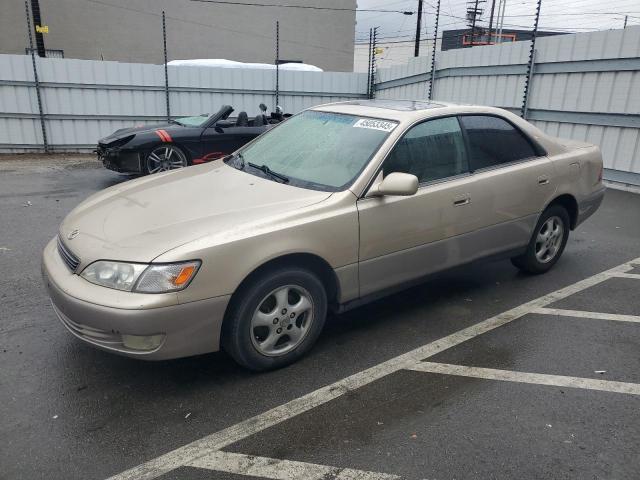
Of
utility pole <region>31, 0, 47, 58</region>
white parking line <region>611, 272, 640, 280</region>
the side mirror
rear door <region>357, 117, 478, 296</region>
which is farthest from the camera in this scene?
utility pole <region>31, 0, 47, 58</region>

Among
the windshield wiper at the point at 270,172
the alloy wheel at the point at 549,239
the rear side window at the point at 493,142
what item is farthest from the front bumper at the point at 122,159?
the alloy wheel at the point at 549,239

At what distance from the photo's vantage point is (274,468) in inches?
95.9

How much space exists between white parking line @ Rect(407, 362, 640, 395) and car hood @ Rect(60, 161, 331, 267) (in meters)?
1.30

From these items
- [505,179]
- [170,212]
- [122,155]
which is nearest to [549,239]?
[505,179]

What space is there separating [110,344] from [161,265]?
1.71ft

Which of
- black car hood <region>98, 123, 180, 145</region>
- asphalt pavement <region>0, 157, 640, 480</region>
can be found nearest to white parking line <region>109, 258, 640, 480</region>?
asphalt pavement <region>0, 157, 640, 480</region>

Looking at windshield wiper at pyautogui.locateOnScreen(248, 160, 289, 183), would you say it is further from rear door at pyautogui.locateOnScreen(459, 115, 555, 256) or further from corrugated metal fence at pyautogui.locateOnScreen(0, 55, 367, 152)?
corrugated metal fence at pyautogui.locateOnScreen(0, 55, 367, 152)

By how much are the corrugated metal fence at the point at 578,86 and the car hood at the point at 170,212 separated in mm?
6955

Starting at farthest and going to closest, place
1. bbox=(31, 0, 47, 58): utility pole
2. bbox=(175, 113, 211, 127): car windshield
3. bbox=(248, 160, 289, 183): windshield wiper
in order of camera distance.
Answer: bbox=(31, 0, 47, 58): utility pole
bbox=(175, 113, 211, 127): car windshield
bbox=(248, 160, 289, 183): windshield wiper

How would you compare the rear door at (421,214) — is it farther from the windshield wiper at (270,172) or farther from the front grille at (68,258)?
the front grille at (68,258)

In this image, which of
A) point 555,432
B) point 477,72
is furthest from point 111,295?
point 477,72

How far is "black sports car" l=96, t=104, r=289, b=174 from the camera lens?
8516 millimetres

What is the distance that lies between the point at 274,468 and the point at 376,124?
7.94ft

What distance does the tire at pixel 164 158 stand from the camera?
28.2 feet
